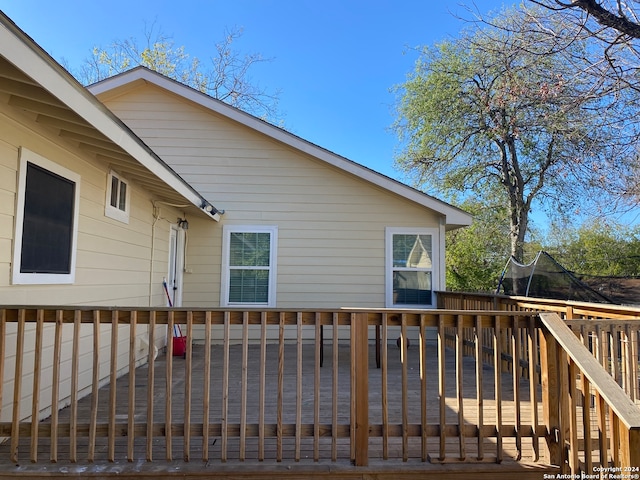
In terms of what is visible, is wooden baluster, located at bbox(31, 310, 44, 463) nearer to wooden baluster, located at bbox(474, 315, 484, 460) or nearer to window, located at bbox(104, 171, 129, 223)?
window, located at bbox(104, 171, 129, 223)

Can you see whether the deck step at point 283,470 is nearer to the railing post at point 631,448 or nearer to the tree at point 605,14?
the railing post at point 631,448

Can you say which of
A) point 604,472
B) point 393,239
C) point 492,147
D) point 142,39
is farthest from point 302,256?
point 142,39

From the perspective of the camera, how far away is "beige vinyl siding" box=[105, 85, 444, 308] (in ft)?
22.4

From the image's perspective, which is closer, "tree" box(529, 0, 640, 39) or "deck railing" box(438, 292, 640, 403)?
"deck railing" box(438, 292, 640, 403)

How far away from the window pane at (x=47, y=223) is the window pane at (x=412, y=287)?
5029 millimetres

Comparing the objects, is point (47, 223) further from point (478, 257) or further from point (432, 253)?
point (478, 257)

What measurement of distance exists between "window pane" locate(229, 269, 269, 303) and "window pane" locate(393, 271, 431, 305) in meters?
2.32

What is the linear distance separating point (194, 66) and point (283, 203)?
35.5ft

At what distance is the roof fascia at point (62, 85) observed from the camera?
77.8 inches

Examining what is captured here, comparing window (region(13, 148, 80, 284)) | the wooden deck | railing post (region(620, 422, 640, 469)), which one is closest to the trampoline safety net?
the wooden deck

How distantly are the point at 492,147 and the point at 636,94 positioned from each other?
754 cm

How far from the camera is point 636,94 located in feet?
19.6

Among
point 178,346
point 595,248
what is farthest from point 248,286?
point 595,248

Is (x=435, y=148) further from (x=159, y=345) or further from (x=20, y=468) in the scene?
(x=20, y=468)
